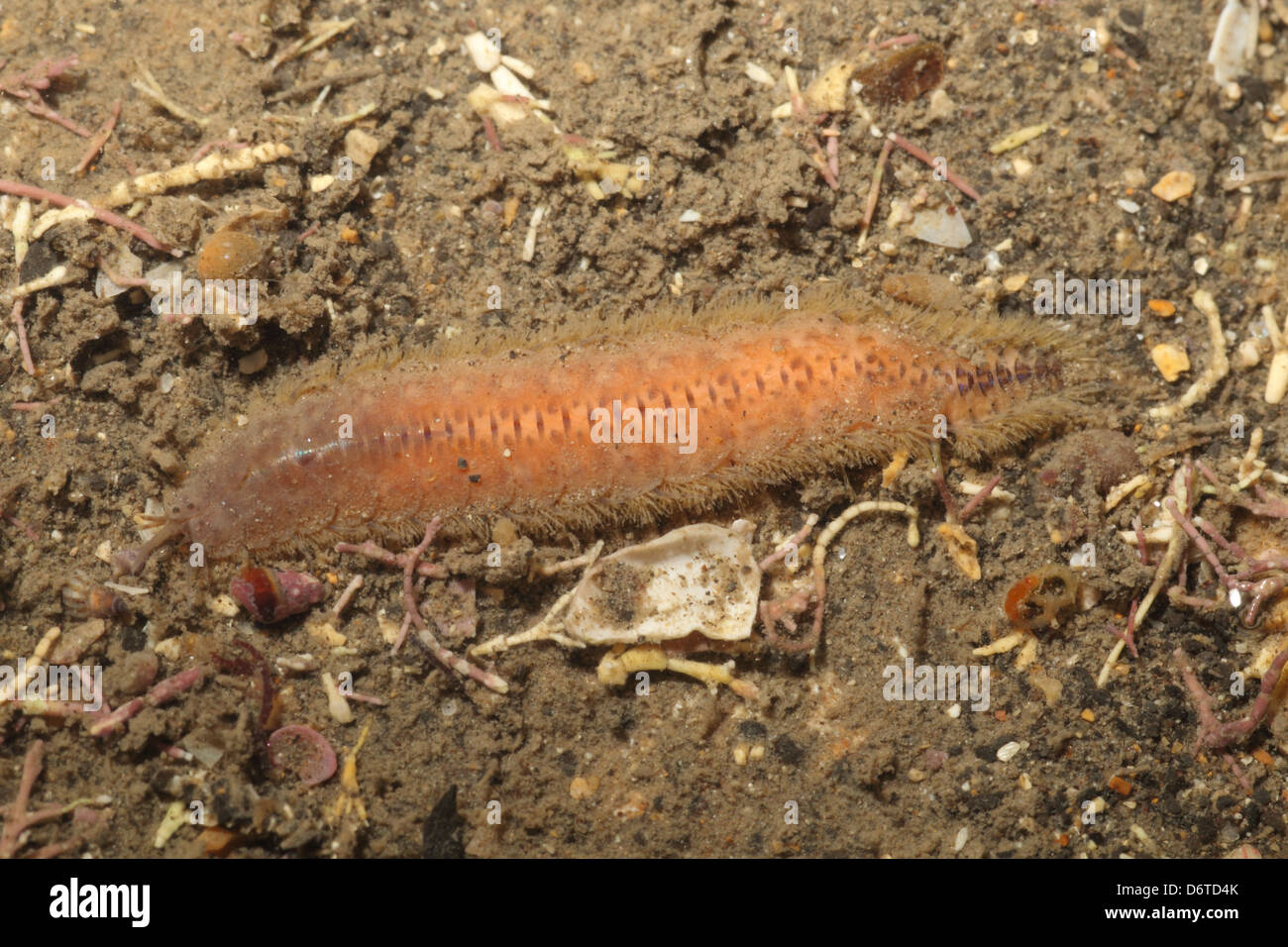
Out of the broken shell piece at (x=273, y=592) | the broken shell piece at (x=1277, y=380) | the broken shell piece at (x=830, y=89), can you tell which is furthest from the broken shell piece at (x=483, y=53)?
the broken shell piece at (x=1277, y=380)

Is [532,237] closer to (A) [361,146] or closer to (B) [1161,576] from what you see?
(A) [361,146]

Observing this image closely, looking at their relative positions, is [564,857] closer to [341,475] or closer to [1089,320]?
[341,475]

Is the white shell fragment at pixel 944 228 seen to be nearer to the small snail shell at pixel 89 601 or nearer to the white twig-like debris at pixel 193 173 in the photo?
the white twig-like debris at pixel 193 173

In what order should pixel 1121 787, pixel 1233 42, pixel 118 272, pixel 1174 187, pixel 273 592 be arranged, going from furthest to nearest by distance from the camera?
pixel 1233 42 → pixel 1174 187 → pixel 118 272 → pixel 273 592 → pixel 1121 787

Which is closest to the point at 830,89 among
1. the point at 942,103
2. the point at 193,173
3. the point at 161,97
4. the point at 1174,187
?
the point at 942,103

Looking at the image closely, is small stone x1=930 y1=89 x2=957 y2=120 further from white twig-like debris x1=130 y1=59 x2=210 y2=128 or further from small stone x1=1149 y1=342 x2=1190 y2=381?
white twig-like debris x1=130 y1=59 x2=210 y2=128

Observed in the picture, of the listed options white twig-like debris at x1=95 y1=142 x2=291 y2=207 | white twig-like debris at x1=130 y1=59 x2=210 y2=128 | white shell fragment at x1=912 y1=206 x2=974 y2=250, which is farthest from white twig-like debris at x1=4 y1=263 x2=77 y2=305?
white shell fragment at x1=912 y1=206 x2=974 y2=250

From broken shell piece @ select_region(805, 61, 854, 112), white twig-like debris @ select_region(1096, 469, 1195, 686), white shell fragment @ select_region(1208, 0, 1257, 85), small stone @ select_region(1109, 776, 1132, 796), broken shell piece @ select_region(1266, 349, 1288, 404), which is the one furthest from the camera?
white shell fragment @ select_region(1208, 0, 1257, 85)
